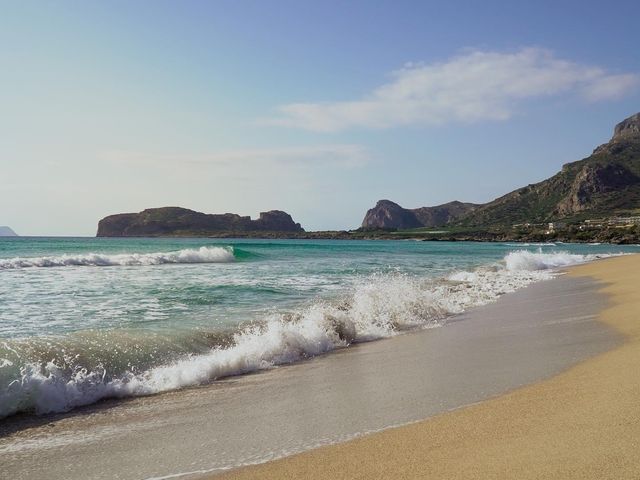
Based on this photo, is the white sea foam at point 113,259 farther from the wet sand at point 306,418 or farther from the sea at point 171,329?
the wet sand at point 306,418

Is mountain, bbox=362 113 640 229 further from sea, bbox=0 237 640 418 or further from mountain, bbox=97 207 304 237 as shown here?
sea, bbox=0 237 640 418

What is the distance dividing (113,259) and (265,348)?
113 feet

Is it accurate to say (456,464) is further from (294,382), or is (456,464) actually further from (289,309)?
(289,309)

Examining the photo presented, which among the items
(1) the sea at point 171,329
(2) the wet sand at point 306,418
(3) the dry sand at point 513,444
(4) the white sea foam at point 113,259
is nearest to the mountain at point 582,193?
(4) the white sea foam at point 113,259

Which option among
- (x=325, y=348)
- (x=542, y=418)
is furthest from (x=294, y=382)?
(x=542, y=418)

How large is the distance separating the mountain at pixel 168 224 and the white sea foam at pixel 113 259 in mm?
126031

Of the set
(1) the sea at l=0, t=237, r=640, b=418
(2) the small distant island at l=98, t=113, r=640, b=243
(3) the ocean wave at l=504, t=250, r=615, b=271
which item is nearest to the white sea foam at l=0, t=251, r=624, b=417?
(1) the sea at l=0, t=237, r=640, b=418

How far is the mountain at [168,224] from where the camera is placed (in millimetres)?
176000

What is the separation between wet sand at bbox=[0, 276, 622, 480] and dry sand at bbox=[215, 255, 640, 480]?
0.03m

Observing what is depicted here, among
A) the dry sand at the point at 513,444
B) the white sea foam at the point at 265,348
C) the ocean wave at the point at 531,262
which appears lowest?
the ocean wave at the point at 531,262

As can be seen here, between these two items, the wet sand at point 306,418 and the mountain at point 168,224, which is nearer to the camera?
the wet sand at point 306,418

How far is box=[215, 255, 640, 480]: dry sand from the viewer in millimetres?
3316

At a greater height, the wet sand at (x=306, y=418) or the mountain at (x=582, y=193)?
the mountain at (x=582, y=193)

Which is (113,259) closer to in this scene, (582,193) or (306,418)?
(306,418)
